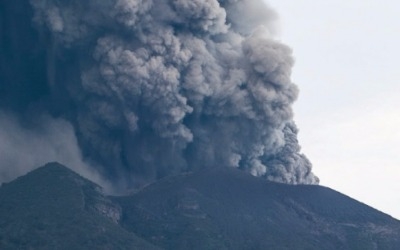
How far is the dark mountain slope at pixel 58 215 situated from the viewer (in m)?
97.1

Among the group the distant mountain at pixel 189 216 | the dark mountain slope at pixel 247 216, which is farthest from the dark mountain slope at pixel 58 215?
the dark mountain slope at pixel 247 216

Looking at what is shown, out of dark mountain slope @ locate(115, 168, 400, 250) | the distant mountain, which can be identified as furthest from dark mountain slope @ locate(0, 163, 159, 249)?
dark mountain slope @ locate(115, 168, 400, 250)

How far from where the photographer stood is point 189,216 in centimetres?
10662

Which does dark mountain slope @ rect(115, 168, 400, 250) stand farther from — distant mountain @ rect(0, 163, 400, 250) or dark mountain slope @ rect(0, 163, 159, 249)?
dark mountain slope @ rect(0, 163, 159, 249)

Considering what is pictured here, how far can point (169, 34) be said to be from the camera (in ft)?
356

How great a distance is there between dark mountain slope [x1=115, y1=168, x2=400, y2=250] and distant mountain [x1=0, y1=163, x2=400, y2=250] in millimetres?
64

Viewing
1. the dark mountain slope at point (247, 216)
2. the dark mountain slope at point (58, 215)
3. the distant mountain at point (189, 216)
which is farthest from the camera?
the dark mountain slope at point (247, 216)

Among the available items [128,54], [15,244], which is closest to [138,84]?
[128,54]

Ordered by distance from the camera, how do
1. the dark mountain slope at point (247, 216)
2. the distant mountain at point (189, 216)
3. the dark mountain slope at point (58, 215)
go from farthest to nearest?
1. the dark mountain slope at point (247, 216)
2. the distant mountain at point (189, 216)
3. the dark mountain slope at point (58, 215)

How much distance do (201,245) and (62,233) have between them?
9.32 metres

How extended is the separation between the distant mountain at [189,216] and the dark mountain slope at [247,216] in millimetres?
64

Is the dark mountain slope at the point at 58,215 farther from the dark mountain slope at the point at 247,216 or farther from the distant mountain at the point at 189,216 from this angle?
the dark mountain slope at the point at 247,216

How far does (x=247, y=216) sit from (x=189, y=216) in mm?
3840

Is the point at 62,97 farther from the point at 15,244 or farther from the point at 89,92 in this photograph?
the point at 15,244
